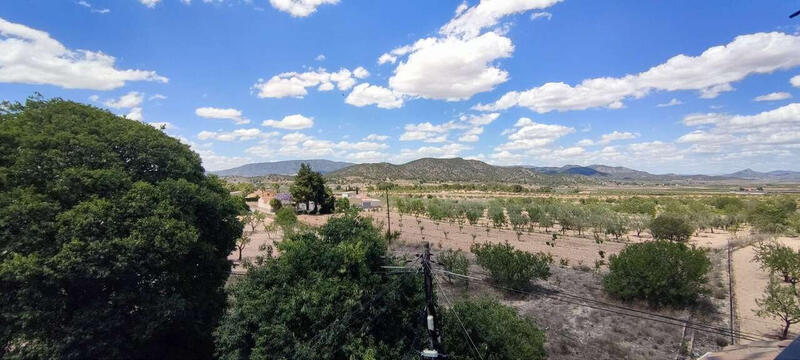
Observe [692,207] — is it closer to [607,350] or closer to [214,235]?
[607,350]

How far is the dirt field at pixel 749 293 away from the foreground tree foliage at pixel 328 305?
14719mm

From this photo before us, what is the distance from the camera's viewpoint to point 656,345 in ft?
46.4

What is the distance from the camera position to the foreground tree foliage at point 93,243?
30.5ft

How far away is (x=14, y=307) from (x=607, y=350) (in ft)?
60.4

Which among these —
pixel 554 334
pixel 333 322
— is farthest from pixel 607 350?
pixel 333 322

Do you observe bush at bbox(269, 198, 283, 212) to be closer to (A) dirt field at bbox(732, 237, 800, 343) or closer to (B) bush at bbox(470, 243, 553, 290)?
(B) bush at bbox(470, 243, 553, 290)

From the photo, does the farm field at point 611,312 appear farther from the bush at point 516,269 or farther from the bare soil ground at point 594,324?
the bush at point 516,269

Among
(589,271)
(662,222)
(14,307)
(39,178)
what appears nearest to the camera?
(14,307)

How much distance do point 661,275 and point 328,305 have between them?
17.2m

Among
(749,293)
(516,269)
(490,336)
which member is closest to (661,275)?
(516,269)

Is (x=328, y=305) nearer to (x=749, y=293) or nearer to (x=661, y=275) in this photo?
(x=661, y=275)

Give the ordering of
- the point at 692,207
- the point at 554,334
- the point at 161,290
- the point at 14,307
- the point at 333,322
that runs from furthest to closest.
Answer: the point at 692,207 → the point at 554,334 → the point at 161,290 → the point at 14,307 → the point at 333,322

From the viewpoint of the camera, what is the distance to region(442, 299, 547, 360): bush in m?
10.2

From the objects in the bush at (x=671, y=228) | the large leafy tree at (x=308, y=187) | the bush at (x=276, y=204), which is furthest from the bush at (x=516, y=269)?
the bush at (x=276, y=204)
